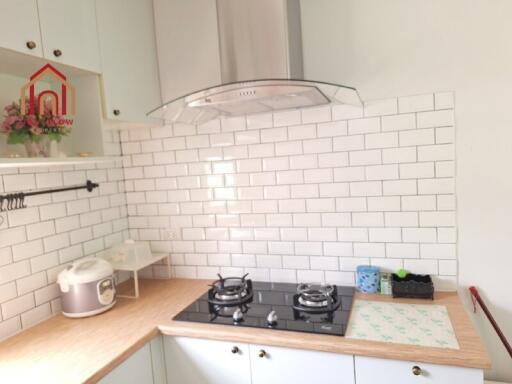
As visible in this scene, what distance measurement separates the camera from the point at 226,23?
1.57 metres

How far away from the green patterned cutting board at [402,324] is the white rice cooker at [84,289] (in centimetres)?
109

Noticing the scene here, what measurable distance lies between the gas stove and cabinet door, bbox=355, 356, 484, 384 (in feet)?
0.47

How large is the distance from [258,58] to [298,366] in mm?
1229

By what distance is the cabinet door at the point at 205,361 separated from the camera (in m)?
1.41

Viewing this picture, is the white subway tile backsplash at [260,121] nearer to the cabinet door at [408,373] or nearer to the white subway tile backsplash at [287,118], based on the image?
the white subway tile backsplash at [287,118]

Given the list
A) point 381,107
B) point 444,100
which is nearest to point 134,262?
point 381,107

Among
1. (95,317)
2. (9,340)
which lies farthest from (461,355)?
(9,340)

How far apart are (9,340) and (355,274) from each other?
1536 millimetres

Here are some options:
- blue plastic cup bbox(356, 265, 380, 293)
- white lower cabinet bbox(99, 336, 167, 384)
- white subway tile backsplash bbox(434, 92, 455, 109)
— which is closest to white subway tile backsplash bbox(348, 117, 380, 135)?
white subway tile backsplash bbox(434, 92, 455, 109)

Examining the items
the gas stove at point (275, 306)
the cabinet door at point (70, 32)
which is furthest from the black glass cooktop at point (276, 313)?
the cabinet door at point (70, 32)

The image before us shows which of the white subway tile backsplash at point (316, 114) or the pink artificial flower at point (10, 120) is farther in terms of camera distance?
the white subway tile backsplash at point (316, 114)

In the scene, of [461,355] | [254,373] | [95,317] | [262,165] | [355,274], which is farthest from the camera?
[262,165]

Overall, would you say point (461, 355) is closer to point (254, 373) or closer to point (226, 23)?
point (254, 373)

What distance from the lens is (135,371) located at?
138 centimetres
